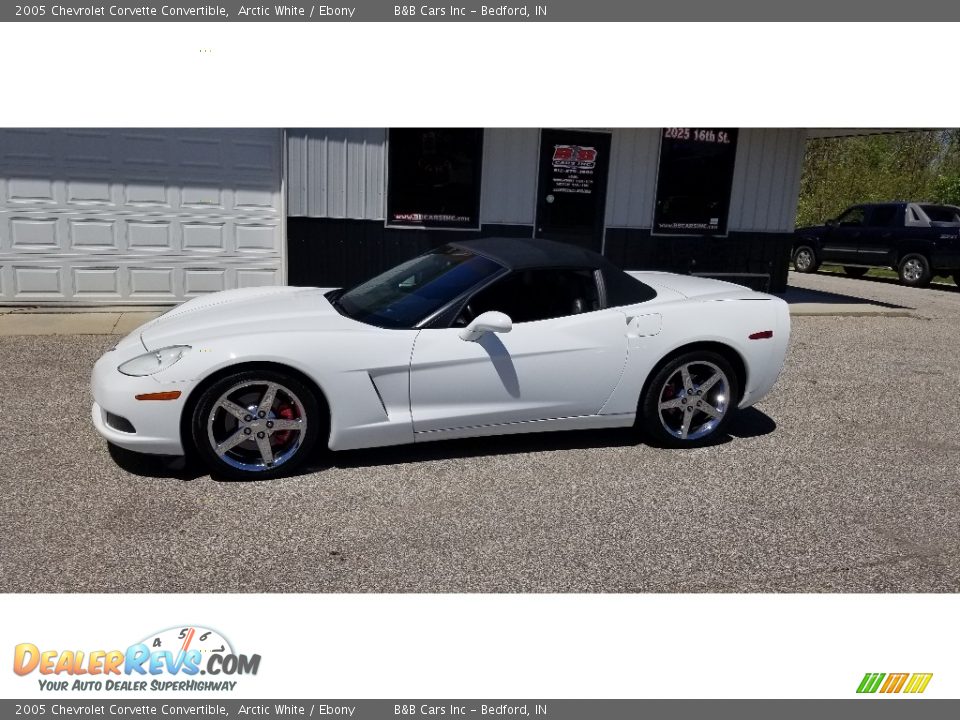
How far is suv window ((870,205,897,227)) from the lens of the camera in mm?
15898

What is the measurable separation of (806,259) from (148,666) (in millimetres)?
17882

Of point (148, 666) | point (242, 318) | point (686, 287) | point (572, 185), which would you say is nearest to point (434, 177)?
point (572, 185)

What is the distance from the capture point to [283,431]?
13.8 feet

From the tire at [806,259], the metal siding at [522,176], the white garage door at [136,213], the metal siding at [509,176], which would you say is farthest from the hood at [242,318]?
the tire at [806,259]

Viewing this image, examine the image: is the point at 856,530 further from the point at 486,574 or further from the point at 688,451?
the point at 486,574

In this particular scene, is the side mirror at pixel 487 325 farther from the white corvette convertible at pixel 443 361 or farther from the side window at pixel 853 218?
the side window at pixel 853 218

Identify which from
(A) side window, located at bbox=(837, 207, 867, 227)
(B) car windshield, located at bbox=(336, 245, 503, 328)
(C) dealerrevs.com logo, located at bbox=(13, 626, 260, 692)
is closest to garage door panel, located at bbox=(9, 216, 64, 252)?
(B) car windshield, located at bbox=(336, 245, 503, 328)

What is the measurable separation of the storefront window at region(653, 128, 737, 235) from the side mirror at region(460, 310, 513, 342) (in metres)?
7.29

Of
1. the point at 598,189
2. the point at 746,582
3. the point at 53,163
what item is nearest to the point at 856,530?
the point at 746,582

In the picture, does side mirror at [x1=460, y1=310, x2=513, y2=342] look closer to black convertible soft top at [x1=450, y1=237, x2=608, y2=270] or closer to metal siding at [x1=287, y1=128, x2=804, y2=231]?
black convertible soft top at [x1=450, y1=237, x2=608, y2=270]

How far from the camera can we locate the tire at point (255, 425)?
4051mm

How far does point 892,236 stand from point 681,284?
12.9m

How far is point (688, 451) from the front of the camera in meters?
4.91

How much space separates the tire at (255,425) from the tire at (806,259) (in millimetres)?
16156
